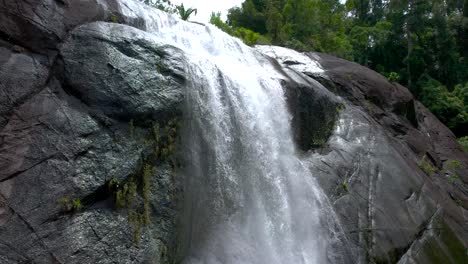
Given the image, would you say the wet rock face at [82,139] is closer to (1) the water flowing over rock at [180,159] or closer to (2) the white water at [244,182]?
(1) the water flowing over rock at [180,159]

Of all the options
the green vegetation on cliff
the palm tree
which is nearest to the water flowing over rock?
the palm tree

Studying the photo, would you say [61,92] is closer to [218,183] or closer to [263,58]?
[218,183]

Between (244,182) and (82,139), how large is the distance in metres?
3.37

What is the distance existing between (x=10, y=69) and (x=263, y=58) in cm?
800

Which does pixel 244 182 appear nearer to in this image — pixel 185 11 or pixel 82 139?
pixel 82 139

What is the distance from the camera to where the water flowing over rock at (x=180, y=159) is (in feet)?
23.3

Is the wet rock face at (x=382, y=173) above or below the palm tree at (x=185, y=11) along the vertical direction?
below

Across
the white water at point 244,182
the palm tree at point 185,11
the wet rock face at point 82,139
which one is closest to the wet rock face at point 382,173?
the white water at point 244,182

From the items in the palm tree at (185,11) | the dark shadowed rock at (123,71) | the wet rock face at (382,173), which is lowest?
the wet rock face at (382,173)

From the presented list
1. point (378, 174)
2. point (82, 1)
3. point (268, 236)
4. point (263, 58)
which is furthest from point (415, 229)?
point (82, 1)

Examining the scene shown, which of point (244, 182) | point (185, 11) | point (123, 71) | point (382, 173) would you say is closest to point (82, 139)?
point (123, 71)

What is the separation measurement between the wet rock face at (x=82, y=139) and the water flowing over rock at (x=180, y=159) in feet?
0.07

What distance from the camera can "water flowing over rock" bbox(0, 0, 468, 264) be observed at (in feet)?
23.3

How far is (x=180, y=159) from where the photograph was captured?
862cm
